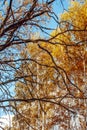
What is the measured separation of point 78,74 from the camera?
1526 cm

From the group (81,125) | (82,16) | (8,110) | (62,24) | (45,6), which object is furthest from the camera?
(81,125)

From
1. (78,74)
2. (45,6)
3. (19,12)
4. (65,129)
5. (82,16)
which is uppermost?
(82,16)

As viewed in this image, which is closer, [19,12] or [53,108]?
[19,12]

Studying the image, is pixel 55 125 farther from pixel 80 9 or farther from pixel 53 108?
pixel 80 9

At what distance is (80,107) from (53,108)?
1486 mm

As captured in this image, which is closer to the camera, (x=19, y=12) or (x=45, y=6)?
(x=45, y=6)

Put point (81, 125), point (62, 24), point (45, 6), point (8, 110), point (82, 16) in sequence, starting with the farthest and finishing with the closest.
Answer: point (81, 125), point (82, 16), point (8, 110), point (62, 24), point (45, 6)

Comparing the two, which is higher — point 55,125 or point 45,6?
point 55,125

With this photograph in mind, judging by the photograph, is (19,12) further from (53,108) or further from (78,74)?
(53,108)

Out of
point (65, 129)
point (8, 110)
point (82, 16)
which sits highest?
point (82, 16)

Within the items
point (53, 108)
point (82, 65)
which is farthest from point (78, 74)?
point (53, 108)

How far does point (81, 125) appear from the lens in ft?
51.9

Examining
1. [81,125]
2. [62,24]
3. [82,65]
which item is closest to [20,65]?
[62,24]

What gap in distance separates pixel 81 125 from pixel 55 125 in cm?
117
